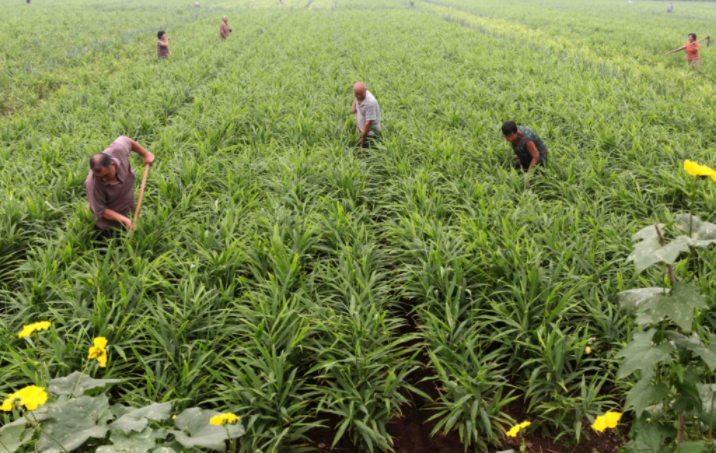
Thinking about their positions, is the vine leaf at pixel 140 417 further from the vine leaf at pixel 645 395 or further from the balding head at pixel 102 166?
the balding head at pixel 102 166

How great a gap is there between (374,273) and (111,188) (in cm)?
247

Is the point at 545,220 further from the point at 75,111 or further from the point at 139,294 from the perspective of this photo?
the point at 75,111

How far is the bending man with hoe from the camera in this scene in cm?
458

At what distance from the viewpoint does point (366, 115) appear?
5895mm

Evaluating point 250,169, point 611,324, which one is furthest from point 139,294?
point 611,324

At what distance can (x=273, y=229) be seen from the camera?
375cm

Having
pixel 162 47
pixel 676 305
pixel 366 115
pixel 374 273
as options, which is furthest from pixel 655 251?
pixel 162 47

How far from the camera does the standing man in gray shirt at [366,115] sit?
5661 millimetres

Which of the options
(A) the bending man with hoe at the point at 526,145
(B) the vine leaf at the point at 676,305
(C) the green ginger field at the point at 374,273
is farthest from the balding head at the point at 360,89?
(B) the vine leaf at the point at 676,305

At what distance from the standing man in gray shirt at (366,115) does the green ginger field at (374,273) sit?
0.97ft

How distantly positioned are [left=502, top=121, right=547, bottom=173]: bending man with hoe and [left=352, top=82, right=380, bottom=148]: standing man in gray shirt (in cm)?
194

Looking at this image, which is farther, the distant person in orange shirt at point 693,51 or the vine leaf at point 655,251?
the distant person in orange shirt at point 693,51

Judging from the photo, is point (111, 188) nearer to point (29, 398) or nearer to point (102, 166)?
point (102, 166)

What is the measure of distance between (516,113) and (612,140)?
165 cm
